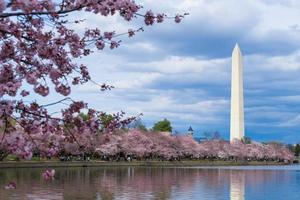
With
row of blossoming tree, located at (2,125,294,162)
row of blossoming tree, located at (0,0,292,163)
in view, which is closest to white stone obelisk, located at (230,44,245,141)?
row of blossoming tree, located at (2,125,294,162)

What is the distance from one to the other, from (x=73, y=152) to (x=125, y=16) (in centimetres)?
6169

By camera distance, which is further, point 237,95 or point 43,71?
point 237,95

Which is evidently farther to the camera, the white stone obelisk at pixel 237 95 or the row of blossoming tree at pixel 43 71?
the white stone obelisk at pixel 237 95

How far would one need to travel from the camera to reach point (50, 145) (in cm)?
646

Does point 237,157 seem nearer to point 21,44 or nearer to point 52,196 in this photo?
point 52,196

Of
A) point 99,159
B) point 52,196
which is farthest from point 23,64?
point 99,159

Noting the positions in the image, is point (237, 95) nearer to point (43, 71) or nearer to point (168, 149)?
point (168, 149)

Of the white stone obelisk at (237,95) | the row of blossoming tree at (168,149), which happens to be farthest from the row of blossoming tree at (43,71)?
the white stone obelisk at (237,95)

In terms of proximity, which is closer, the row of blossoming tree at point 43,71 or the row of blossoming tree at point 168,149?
the row of blossoming tree at point 43,71

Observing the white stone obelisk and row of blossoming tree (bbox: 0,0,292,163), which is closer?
row of blossoming tree (bbox: 0,0,292,163)

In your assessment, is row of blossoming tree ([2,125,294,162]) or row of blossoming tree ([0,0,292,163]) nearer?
row of blossoming tree ([0,0,292,163])

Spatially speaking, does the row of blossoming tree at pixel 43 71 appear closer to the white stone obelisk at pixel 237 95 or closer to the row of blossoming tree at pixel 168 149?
the row of blossoming tree at pixel 168 149

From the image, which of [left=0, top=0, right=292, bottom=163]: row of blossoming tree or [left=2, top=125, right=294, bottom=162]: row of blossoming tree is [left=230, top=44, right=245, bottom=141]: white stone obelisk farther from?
[left=0, top=0, right=292, bottom=163]: row of blossoming tree

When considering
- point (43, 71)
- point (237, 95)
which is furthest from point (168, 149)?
point (43, 71)
